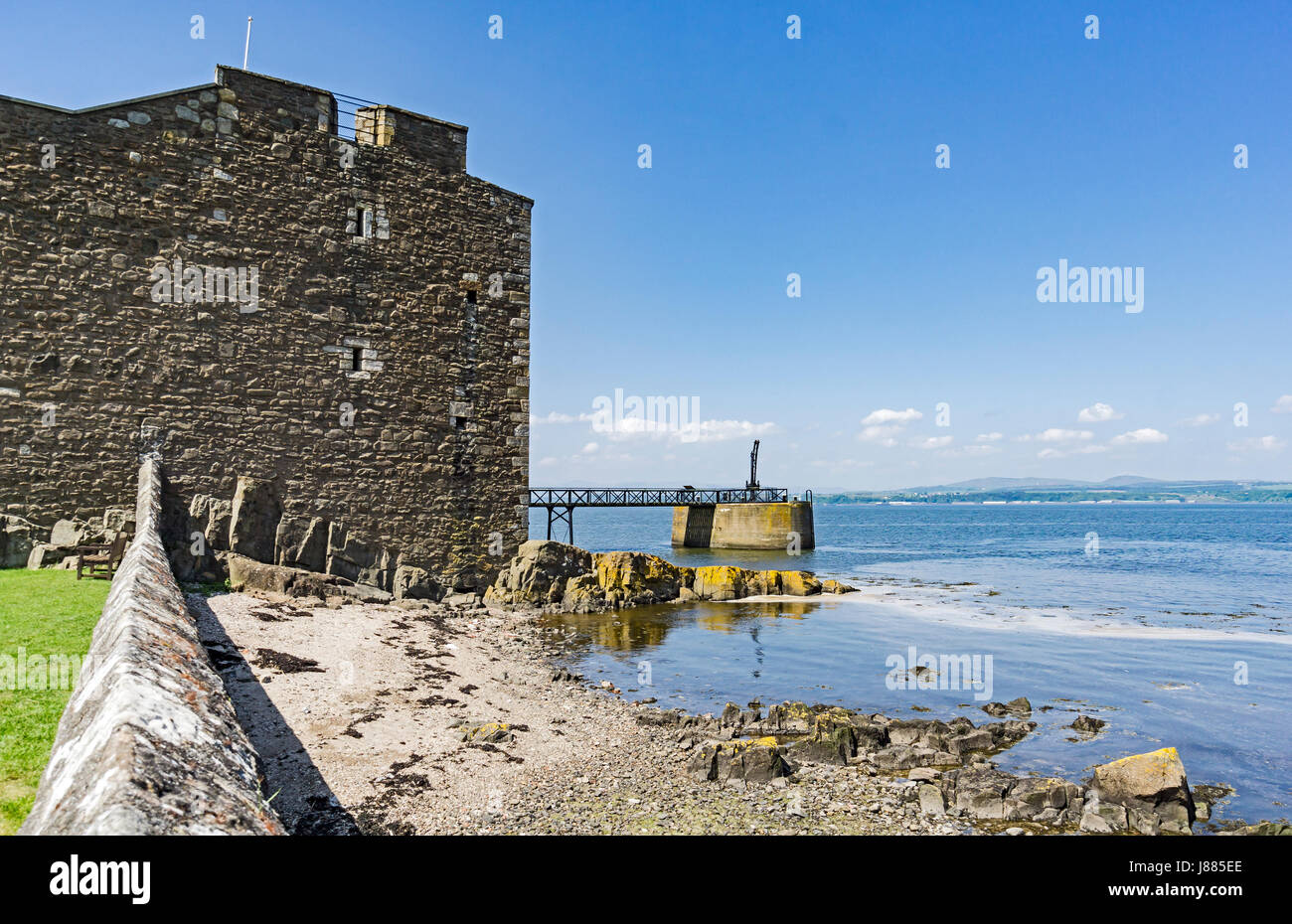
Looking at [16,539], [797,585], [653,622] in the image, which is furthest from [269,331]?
[797,585]

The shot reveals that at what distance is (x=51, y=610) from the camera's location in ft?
28.0

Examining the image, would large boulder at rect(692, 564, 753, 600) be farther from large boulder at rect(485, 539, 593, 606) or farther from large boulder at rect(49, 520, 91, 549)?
large boulder at rect(49, 520, 91, 549)

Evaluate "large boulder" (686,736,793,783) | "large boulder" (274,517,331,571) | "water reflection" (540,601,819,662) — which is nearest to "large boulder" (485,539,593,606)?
"water reflection" (540,601,819,662)

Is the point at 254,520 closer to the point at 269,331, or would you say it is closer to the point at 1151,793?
the point at 269,331

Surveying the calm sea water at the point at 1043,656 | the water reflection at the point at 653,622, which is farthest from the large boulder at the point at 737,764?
the water reflection at the point at 653,622

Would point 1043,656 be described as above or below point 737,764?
below

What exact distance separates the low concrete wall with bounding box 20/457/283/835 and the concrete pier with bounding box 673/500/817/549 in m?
46.8

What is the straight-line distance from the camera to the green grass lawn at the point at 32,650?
418 cm

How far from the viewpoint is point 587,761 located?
932 centimetres

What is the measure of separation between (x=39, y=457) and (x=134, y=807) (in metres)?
14.7

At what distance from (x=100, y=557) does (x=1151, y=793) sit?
15.5 metres

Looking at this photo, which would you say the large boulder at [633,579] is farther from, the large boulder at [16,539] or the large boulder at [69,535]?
the large boulder at [16,539]
